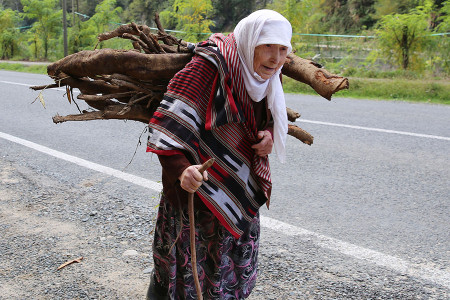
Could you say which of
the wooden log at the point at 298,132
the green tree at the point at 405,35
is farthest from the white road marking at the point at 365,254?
the green tree at the point at 405,35

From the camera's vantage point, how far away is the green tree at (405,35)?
11125mm

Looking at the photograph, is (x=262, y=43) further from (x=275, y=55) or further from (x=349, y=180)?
(x=349, y=180)

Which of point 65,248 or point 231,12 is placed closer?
point 65,248

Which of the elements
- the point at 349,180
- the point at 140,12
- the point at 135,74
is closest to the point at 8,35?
the point at 140,12

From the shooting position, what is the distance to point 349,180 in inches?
184

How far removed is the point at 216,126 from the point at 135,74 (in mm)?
467

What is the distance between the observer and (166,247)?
222cm

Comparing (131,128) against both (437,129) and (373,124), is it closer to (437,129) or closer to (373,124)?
(373,124)

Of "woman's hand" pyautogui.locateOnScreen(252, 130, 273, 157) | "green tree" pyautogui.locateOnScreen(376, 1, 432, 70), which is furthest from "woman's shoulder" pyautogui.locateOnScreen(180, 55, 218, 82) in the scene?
"green tree" pyautogui.locateOnScreen(376, 1, 432, 70)

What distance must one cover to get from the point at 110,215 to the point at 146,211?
Result: 0.88ft

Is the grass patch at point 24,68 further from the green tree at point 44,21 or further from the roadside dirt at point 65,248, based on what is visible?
the roadside dirt at point 65,248

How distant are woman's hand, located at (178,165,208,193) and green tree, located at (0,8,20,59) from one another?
2296 centimetres

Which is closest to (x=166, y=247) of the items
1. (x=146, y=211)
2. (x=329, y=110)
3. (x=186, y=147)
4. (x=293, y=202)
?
(x=186, y=147)

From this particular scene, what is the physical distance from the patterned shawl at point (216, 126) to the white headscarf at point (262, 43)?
36 millimetres
